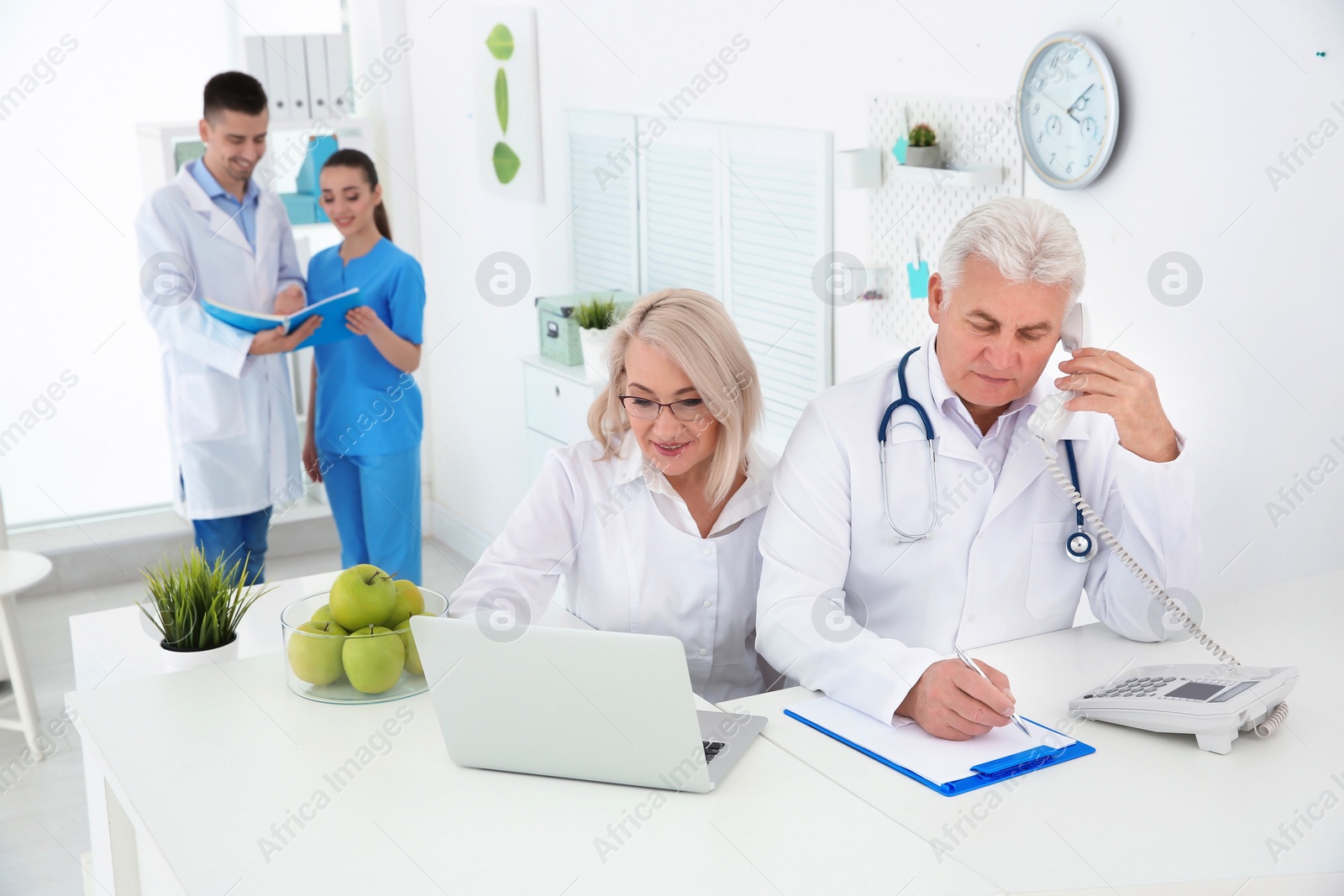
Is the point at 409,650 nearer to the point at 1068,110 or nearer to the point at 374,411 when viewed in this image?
the point at 1068,110

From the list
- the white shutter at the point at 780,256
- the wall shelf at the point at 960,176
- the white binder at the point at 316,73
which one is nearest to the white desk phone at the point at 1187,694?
the wall shelf at the point at 960,176

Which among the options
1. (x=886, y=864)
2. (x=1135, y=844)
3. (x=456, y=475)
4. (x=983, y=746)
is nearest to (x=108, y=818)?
(x=886, y=864)

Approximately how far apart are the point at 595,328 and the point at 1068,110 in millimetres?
1960

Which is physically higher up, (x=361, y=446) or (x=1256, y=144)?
(x=1256, y=144)

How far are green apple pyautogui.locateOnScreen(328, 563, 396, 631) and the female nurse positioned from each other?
2.03 metres

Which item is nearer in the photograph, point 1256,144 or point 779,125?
point 1256,144

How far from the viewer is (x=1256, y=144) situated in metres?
2.35

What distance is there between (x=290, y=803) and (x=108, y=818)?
408 mm

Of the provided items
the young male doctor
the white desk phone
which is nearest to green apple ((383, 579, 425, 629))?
the white desk phone

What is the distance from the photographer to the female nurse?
3.97m

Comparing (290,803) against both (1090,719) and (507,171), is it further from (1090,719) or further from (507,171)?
(507,171)

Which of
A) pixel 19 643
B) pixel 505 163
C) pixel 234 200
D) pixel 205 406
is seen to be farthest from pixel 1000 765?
pixel 505 163

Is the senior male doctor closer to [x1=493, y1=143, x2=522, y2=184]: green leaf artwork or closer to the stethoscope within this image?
the stethoscope

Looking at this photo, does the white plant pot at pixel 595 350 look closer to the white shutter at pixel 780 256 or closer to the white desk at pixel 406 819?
the white shutter at pixel 780 256
